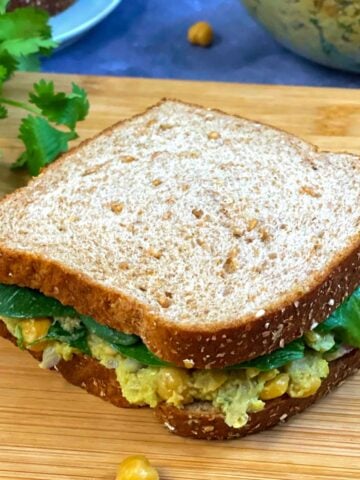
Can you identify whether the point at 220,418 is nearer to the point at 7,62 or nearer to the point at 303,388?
the point at 303,388

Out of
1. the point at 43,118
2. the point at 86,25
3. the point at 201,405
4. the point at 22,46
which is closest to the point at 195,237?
the point at 201,405

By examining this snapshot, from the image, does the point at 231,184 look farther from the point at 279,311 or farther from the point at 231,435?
the point at 231,435

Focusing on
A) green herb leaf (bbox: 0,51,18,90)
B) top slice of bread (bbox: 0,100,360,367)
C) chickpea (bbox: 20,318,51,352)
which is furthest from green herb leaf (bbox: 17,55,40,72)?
chickpea (bbox: 20,318,51,352)

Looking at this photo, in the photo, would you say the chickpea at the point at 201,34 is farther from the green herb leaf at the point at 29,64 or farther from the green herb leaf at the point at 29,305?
the green herb leaf at the point at 29,305

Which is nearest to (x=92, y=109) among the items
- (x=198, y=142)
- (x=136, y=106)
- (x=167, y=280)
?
(x=136, y=106)

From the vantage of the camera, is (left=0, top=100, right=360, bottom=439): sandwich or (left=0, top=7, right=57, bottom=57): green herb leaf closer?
(left=0, top=100, right=360, bottom=439): sandwich

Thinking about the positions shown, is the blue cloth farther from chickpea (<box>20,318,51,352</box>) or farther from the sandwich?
chickpea (<box>20,318,51,352</box>)
